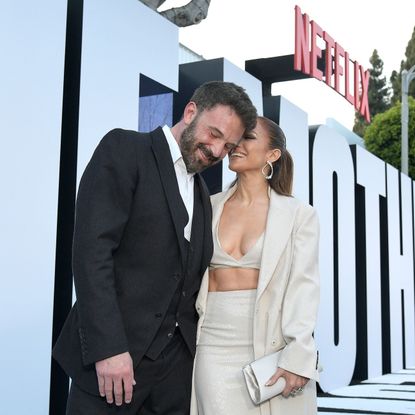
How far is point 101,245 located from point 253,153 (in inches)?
37.4

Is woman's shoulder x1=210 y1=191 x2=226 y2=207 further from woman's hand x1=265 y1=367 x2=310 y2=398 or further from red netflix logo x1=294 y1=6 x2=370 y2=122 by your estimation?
red netflix logo x1=294 y1=6 x2=370 y2=122

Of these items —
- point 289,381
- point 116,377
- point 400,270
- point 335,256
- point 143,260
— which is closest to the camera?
point 116,377

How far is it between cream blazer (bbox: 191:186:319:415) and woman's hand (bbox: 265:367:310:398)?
0.03 meters

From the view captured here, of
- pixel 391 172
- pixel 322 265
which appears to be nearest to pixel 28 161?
pixel 322 265

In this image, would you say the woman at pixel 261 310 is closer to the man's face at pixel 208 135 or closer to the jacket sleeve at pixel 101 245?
the man's face at pixel 208 135

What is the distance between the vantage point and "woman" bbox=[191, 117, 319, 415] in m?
2.49

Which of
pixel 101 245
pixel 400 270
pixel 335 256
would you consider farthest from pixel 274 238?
pixel 400 270

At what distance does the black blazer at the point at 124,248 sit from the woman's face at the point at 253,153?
1.83 feet

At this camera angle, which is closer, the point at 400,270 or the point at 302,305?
the point at 302,305

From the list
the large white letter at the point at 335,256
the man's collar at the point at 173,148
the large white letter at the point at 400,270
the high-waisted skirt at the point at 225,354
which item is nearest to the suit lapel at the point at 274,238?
the high-waisted skirt at the point at 225,354

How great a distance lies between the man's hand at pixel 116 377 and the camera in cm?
206

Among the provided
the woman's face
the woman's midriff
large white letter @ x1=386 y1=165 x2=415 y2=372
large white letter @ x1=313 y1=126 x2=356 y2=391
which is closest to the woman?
the woman's midriff

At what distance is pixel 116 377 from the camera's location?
6.77ft

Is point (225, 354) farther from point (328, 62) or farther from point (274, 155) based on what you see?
point (328, 62)
